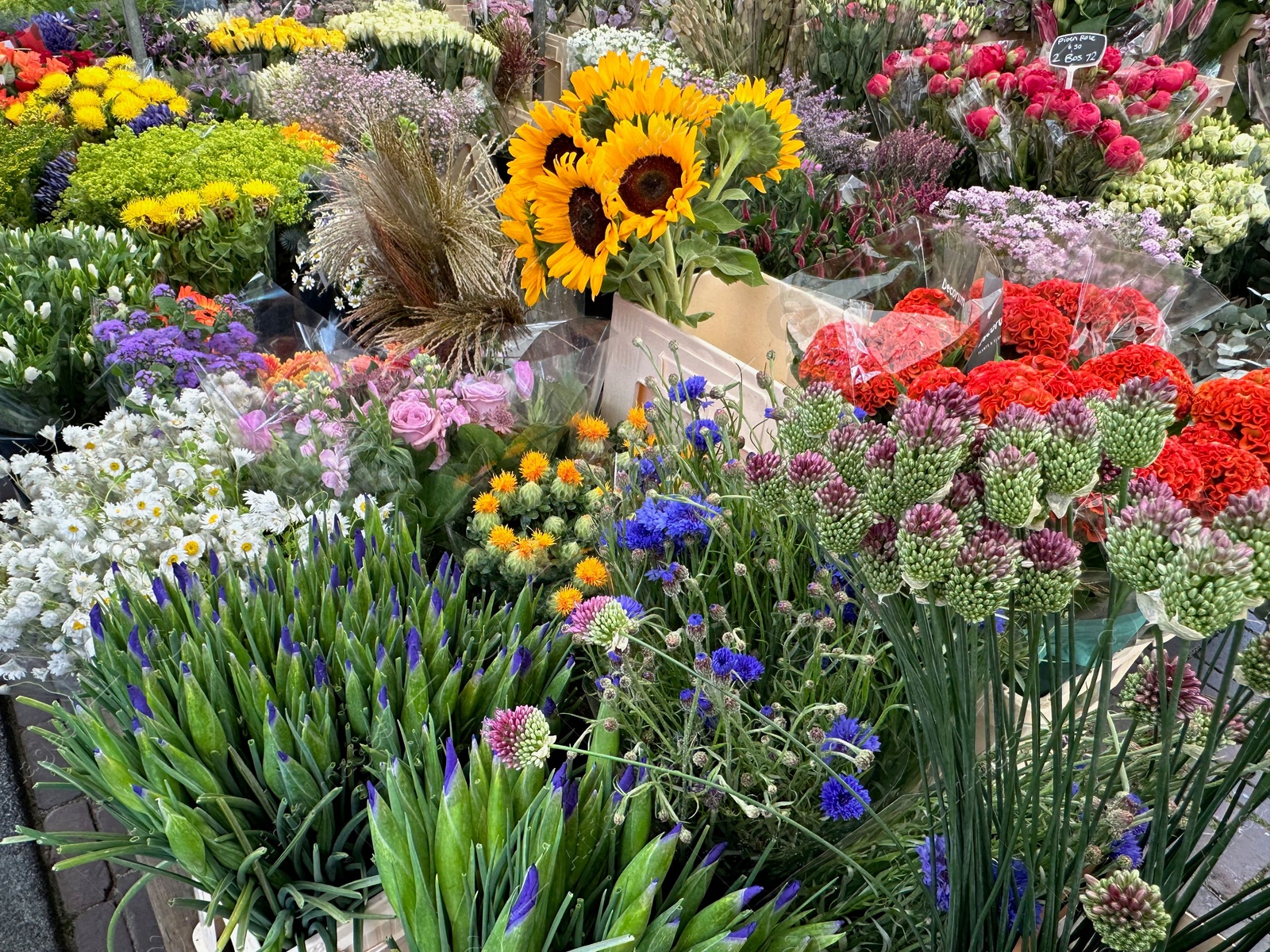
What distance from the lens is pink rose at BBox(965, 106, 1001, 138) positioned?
2.39 metres

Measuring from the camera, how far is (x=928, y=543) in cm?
52

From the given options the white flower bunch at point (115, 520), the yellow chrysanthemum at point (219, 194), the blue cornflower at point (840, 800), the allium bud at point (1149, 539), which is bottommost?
the white flower bunch at point (115, 520)

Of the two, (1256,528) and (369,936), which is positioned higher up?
(1256,528)

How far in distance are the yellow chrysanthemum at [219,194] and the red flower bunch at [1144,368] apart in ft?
8.00

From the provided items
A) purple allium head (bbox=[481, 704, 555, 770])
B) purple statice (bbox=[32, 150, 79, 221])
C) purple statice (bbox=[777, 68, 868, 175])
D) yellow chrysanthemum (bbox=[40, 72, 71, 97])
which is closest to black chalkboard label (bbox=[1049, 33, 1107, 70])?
purple statice (bbox=[777, 68, 868, 175])

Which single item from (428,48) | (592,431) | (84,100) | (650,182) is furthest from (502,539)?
(428,48)

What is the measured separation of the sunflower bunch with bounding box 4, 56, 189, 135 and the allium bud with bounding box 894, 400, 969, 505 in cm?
379

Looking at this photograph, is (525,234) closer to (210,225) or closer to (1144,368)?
(1144,368)

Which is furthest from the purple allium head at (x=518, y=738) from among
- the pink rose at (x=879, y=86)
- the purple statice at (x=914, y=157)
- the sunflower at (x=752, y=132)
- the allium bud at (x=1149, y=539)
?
→ the pink rose at (x=879, y=86)

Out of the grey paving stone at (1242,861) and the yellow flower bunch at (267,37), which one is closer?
the grey paving stone at (1242,861)

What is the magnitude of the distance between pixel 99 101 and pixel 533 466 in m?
3.21

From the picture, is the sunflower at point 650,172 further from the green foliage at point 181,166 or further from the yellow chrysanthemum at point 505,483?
the green foliage at point 181,166

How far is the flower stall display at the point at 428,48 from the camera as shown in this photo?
4.16 metres

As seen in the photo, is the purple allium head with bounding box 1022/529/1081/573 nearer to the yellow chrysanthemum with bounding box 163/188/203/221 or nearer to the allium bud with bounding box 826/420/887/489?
the allium bud with bounding box 826/420/887/489
